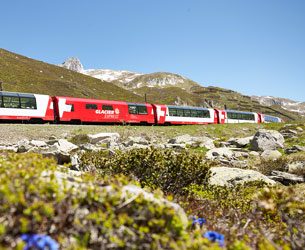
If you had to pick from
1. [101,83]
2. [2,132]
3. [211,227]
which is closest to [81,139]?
[2,132]

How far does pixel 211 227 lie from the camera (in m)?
2.66

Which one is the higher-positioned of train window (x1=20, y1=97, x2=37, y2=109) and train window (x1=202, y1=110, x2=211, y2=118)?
train window (x1=20, y1=97, x2=37, y2=109)

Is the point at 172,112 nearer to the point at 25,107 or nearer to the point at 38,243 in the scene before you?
the point at 25,107

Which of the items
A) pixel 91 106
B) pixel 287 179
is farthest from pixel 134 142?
pixel 91 106

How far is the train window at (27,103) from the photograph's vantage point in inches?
816

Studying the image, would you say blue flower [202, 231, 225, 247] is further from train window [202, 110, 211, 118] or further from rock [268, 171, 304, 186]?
train window [202, 110, 211, 118]

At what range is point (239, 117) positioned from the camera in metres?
42.4

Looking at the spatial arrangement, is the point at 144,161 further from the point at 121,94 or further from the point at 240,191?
the point at 121,94

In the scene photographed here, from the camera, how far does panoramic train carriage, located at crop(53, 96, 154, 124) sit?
23.0 metres

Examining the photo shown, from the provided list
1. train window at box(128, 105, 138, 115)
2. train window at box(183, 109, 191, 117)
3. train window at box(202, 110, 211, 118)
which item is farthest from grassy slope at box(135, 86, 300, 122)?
train window at box(128, 105, 138, 115)

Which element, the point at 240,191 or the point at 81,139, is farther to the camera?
the point at 81,139

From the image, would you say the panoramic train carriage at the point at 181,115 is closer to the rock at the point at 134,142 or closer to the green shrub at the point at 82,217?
the rock at the point at 134,142

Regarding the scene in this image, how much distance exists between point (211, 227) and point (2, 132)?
50.3 feet

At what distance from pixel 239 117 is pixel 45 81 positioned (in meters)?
63.6
